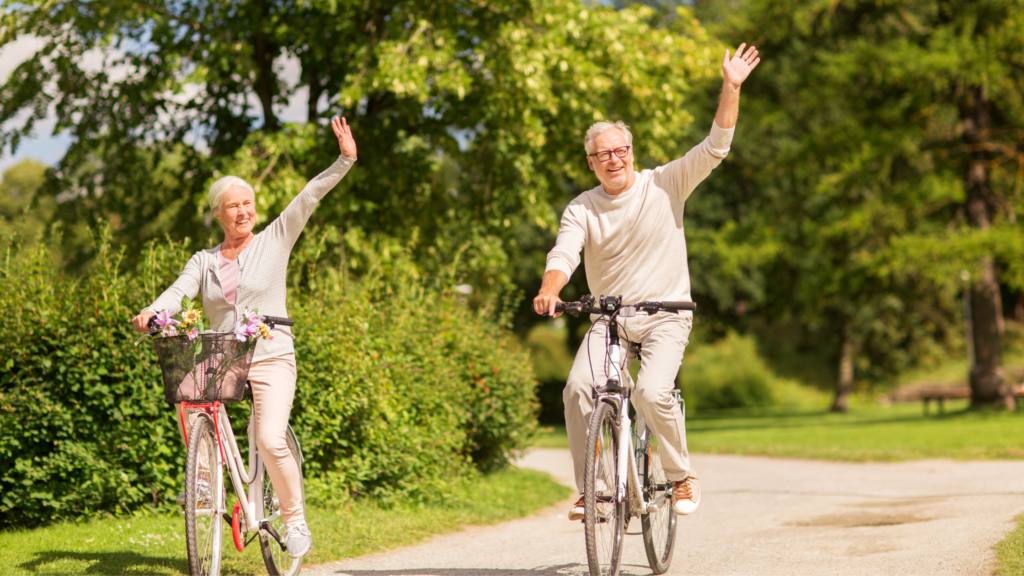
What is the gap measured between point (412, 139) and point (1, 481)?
251 inches

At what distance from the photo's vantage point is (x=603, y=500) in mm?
4309

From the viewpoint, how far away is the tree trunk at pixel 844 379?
1252 inches

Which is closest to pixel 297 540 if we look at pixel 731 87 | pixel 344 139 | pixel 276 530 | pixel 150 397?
pixel 276 530

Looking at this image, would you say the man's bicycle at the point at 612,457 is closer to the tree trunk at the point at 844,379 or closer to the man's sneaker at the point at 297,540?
the man's sneaker at the point at 297,540

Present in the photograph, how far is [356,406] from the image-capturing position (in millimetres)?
7012

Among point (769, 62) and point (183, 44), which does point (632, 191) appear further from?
point (769, 62)

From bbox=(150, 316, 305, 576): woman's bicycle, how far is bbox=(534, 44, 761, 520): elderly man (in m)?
1.43

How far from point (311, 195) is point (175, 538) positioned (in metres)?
2.49

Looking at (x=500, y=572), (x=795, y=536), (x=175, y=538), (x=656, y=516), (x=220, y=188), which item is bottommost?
(x=795, y=536)

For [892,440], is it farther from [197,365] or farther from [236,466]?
[197,365]

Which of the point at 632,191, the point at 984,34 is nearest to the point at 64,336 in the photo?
the point at 632,191

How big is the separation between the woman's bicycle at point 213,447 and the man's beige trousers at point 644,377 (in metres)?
1.41

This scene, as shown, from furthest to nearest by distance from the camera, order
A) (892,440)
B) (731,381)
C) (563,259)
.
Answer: (731,381), (892,440), (563,259)

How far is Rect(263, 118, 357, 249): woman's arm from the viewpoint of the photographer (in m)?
4.59
